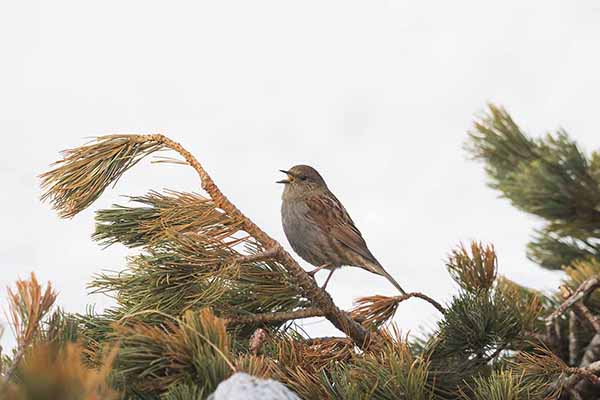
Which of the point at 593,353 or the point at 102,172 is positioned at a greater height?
the point at 102,172

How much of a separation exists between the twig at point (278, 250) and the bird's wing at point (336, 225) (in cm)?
68

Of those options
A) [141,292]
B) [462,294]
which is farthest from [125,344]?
[462,294]

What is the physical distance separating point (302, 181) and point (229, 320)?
1.12 meters

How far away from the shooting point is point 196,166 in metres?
1.50

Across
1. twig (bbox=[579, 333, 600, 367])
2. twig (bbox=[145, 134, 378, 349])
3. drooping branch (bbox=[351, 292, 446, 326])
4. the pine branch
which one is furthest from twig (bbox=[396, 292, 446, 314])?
the pine branch

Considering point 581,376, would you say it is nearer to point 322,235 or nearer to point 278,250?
point 278,250

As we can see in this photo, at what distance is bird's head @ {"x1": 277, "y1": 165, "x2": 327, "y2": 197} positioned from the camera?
2482 mm

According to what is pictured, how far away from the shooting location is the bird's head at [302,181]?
2.48 meters

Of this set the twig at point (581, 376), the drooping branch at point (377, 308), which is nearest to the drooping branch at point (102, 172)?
the drooping branch at point (377, 308)

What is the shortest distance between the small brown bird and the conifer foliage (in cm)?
37

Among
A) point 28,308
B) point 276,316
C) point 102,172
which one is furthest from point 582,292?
point 28,308

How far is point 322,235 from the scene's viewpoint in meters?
2.25

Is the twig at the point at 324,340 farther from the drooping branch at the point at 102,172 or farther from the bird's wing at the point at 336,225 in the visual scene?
the bird's wing at the point at 336,225

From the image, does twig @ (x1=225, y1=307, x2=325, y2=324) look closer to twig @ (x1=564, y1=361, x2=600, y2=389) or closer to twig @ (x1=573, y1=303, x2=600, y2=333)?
twig @ (x1=564, y1=361, x2=600, y2=389)
